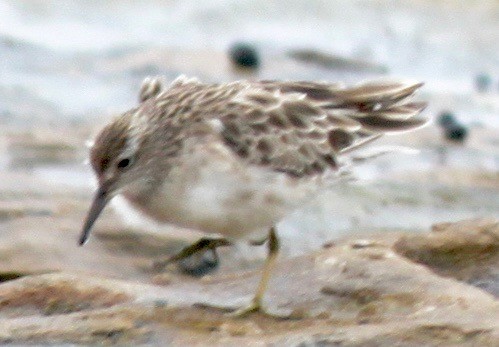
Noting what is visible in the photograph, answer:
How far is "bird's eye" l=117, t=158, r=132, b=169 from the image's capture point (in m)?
7.12

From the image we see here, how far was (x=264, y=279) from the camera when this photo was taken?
731 centimetres

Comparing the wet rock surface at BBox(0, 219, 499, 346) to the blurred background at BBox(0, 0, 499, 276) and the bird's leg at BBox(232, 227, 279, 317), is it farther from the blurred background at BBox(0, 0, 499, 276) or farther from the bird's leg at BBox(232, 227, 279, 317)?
the blurred background at BBox(0, 0, 499, 276)

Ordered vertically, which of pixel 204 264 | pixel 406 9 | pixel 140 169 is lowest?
pixel 406 9

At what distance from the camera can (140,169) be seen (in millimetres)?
7160

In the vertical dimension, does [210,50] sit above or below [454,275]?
below

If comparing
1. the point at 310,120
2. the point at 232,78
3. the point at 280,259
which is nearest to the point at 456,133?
the point at 232,78

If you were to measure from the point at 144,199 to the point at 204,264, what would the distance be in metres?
1.76

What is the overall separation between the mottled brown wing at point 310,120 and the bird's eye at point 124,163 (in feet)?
1.77

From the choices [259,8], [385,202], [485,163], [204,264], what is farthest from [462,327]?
[259,8]

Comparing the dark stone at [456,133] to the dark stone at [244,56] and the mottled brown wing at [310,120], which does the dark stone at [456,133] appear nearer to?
the dark stone at [244,56]

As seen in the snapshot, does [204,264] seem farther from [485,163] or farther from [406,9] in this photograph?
[406,9]

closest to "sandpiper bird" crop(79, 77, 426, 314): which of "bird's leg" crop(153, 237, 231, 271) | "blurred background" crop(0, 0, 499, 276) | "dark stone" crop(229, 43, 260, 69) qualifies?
"blurred background" crop(0, 0, 499, 276)

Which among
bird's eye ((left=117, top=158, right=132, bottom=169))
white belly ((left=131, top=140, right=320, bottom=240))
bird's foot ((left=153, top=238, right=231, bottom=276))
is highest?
bird's eye ((left=117, top=158, right=132, bottom=169))

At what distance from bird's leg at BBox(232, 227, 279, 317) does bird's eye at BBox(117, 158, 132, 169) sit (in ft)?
3.07
